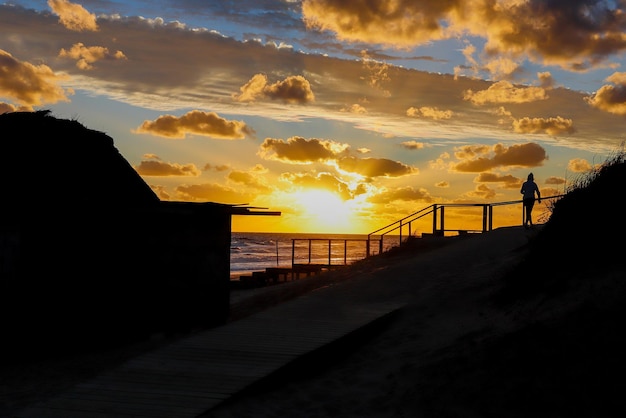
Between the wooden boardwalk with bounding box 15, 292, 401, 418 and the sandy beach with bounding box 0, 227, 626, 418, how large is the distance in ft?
1.16

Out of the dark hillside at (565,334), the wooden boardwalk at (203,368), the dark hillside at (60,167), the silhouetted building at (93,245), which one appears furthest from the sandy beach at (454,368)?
the dark hillside at (60,167)

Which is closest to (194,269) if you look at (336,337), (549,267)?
(336,337)

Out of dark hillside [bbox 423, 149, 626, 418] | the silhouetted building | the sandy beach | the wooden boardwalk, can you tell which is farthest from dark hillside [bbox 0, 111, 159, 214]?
dark hillside [bbox 423, 149, 626, 418]

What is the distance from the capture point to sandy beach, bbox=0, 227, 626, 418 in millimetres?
9289

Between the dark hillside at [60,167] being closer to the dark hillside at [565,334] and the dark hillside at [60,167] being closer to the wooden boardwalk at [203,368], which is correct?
the wooden boardwalk at [203,368]

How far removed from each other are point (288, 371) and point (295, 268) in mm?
23743

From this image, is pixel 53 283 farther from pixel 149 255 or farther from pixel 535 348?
pixel 535 348

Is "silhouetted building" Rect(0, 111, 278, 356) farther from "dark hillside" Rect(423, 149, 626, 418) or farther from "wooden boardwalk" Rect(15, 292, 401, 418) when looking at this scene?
"dark hillside" Rect(423, 149, 626, 418)

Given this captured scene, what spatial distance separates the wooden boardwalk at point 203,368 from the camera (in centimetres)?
890

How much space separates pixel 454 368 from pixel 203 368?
4.03m

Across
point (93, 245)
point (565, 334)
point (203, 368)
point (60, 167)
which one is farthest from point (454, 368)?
point (60, 167)

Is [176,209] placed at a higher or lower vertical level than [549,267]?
higher

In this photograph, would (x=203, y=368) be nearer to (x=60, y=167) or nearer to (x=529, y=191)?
(x=60, y=167)

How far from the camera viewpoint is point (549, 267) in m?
14.4
